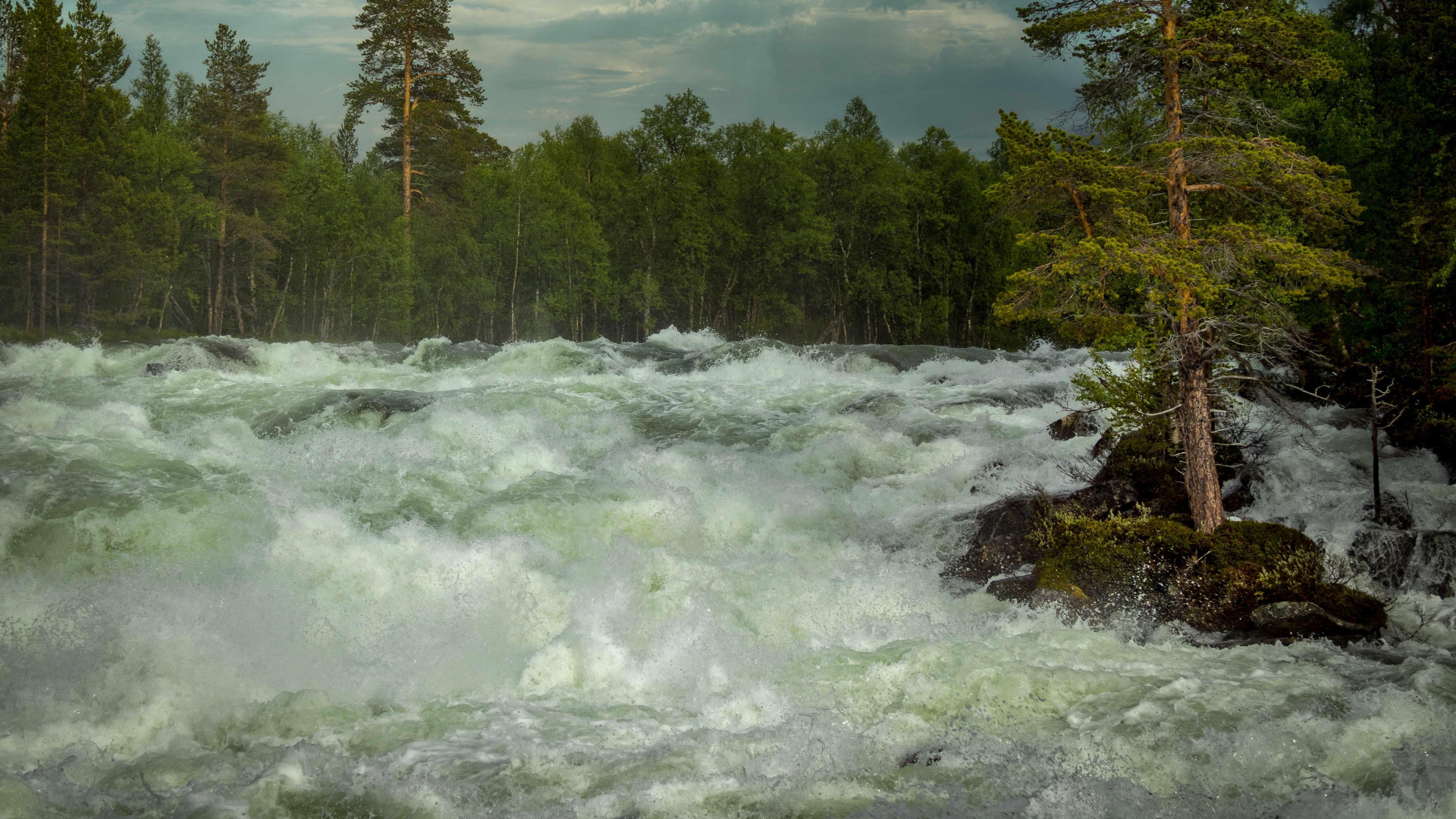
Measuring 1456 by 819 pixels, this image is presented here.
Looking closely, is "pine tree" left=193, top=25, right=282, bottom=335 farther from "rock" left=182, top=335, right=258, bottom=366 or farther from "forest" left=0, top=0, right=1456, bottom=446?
"rock" left=182, top=335, right=258, bottom=366

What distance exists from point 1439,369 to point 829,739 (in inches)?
446

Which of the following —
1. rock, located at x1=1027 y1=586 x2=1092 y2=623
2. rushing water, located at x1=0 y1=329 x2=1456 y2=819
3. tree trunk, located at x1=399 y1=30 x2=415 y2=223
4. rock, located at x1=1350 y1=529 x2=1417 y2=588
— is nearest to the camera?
rushing water, located at x1=0 y1=329 x2=1456 y2=819

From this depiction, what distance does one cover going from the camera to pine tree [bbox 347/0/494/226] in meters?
45.4

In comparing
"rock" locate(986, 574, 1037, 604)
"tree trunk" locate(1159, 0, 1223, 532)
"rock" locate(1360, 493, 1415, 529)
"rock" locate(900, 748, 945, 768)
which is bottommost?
"rock" locate(900, 748, 945, 768)

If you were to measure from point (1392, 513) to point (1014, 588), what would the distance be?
15.0ft

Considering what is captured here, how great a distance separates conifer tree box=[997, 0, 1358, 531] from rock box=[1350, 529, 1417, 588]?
1.60 m

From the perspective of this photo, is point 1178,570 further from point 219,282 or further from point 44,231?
point 219,282

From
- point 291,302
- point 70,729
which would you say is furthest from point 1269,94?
point 291,302

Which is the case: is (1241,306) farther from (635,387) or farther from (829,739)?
(635,387)

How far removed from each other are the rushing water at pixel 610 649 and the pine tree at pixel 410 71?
3563cm

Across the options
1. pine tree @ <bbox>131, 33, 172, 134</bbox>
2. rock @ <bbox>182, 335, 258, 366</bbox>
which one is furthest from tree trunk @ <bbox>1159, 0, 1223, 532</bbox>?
pine tree @ <bbox>131, 33, 172, 134</bbox>

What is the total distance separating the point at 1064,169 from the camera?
8.95 m

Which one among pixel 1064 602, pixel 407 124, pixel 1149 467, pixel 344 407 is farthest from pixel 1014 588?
pixel 407 124

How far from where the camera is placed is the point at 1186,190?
8711mm
